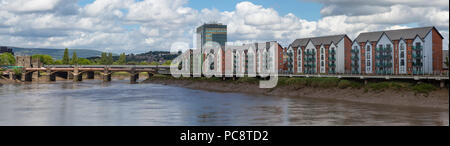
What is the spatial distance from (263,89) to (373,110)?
1433 inches

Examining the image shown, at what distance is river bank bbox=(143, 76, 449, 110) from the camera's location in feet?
185

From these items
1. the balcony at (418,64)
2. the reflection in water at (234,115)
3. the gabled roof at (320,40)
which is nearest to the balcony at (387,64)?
the balcony at (418,64)

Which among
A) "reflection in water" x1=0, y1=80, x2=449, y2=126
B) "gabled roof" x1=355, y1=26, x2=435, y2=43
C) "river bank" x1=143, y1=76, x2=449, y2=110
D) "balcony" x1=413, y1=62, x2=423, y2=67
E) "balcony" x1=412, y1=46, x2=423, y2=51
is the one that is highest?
"gabled roof" x1=355, y1=26, x2=435, y2=43

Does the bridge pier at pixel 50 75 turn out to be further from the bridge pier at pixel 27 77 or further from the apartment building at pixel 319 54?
the apartment building at pixel 319 54

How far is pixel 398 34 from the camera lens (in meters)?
89.2

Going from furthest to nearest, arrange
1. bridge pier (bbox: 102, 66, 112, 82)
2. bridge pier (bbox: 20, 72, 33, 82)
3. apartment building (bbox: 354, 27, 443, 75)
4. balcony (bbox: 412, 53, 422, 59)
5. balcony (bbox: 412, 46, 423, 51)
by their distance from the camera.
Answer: bridge pier (bbox: 102, 66, 112, 82) < bridge pier (bbox: 20, 72, 33, 82) < balcony (bbox: 412, 53, 422, 59) < balcony (bbox: 412, 46, 423, 51) < apartment building (bbox: 354, 27, 443, 75)

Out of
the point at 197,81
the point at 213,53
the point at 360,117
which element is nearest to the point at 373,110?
the point at 360,117

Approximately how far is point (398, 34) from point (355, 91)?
28880 mm

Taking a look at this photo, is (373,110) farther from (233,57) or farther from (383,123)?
(233,57)

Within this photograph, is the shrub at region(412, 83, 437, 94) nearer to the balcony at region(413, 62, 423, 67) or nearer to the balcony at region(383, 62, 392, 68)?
the balcony at region(413, 62, 423, 67)

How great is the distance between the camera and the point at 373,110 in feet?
168

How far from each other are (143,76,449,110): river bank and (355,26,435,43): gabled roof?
932 inches

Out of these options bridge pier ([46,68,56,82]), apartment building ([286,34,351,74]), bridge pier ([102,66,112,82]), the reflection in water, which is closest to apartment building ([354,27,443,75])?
apartment building ([286,34,351,74])

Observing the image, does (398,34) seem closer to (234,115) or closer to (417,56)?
(417,56)
